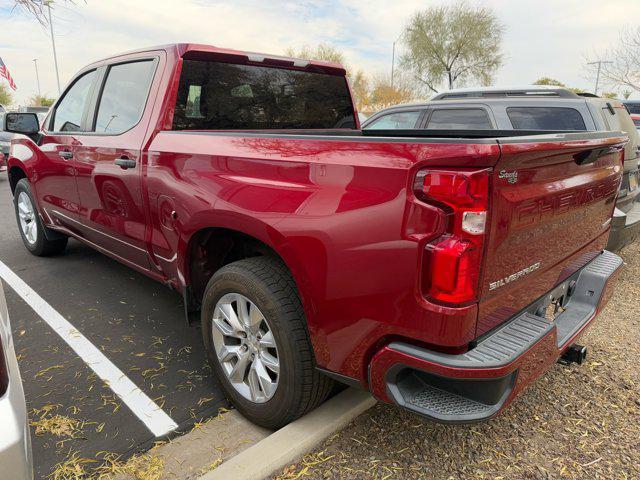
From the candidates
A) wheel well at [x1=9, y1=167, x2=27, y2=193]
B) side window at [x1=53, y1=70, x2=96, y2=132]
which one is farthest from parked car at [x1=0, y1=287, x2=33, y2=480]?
wheel well at [x1=9, y1=167, x2=27, y2=193]

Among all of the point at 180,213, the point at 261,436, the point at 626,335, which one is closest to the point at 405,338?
the point at 261,436

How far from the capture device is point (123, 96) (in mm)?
3309

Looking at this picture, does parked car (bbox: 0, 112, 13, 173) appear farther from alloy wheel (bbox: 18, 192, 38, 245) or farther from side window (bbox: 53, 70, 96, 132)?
side window (bbox: 53, 70, 96, 132)

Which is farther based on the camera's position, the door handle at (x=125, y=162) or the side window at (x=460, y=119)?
the side window at (x=460, y=119)

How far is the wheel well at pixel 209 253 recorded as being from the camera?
2.59 meters

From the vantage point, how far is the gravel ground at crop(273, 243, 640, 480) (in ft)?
6.88

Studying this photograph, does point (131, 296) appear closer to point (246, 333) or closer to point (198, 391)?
point (198, 391)

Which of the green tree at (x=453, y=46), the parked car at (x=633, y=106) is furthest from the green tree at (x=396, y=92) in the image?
the parked car at (x=633, y=106)

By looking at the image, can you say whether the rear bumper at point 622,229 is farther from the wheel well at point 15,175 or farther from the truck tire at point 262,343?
the wheel well at point 15,175

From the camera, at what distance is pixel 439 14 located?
37531 millimetres

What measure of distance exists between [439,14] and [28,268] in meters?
39.6

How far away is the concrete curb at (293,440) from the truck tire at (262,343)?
0.30 ft

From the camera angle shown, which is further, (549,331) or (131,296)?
(131,296)

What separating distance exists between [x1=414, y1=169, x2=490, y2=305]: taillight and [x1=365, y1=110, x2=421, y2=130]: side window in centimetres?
438
